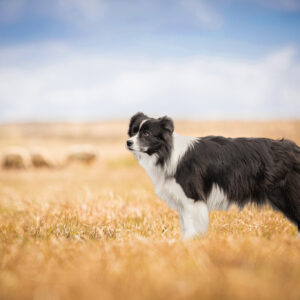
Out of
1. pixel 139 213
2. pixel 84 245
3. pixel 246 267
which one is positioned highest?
pixel 246 267

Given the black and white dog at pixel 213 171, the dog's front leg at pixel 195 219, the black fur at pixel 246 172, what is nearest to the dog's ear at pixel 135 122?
the black and white dog at pixel 213 171

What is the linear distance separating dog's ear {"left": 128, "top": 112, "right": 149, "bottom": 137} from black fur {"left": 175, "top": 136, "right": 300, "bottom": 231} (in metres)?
0.87

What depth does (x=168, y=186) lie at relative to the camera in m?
3.87

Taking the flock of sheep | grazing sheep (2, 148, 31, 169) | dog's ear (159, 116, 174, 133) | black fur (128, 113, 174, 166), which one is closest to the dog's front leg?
black fur (128, 113, 174, 166)

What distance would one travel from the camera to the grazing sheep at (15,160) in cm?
1964

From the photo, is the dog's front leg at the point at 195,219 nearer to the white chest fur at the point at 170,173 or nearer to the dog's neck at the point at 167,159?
the white chest fur at the point at 170,173

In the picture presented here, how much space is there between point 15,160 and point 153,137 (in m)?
18.3

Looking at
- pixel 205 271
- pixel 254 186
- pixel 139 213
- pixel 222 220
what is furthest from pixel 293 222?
pixel 139 213

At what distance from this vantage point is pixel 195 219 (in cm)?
381

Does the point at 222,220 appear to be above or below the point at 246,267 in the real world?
below

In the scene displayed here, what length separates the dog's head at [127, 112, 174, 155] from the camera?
3924 millimetres

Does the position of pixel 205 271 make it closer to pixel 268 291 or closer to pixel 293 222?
pixel 268 291

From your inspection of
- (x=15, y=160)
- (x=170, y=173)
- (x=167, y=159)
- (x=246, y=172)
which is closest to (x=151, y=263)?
(x=170, y=173)

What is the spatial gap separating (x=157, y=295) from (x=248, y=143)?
8.71 ft
